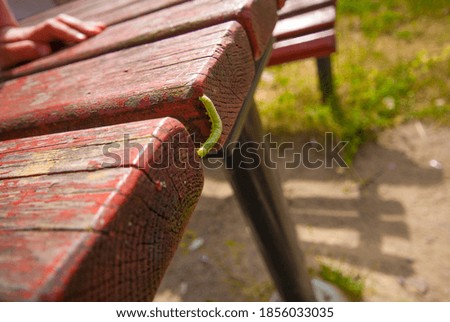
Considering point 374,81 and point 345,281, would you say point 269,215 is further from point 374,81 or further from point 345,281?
point 374,81

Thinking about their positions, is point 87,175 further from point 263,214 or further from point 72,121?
point 263,214

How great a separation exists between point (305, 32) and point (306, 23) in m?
0.06

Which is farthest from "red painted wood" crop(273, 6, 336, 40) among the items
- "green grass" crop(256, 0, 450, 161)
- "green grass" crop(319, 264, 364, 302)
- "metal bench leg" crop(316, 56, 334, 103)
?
"green grass" crop(319, 264, 364, 302)

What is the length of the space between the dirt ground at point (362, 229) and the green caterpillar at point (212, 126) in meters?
2.06

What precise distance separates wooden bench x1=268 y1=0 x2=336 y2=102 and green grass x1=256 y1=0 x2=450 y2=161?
1.29 m

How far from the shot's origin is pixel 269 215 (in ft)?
4.67

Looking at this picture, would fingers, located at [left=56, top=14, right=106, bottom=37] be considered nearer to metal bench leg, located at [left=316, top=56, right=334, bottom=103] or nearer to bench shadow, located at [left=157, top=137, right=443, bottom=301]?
bench shadow, located at [left=157, top=137, right=443, bottom=301]

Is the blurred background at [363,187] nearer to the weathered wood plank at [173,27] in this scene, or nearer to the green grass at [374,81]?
the green grass at [374,81]

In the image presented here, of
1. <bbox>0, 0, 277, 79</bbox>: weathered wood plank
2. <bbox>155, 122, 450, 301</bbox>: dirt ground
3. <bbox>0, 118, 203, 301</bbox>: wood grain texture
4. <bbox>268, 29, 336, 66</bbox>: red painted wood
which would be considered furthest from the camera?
<bbox>155, 122, 450, 301</bbox>: dirt ground

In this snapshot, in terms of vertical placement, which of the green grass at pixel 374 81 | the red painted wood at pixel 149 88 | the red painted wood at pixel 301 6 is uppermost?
the red painted wood at pixel 149 88

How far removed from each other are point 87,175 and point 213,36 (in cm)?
47

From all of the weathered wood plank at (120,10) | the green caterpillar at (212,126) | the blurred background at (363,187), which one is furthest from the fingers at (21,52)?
the blurred background at (363,187)

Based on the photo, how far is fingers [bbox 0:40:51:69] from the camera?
126 cm

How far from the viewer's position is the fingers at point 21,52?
1257mm
